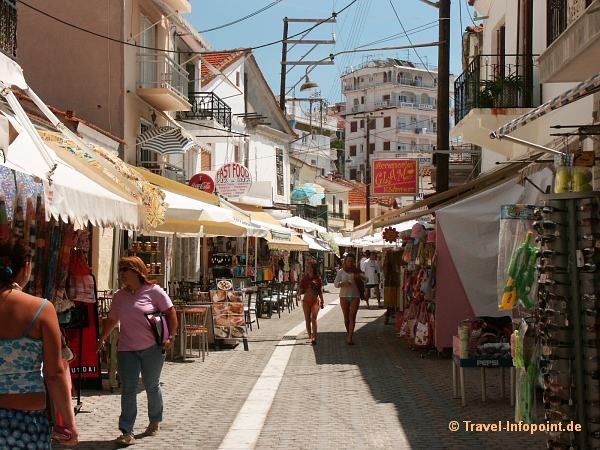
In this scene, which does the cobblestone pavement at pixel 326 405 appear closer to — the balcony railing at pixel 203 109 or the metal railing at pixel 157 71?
the metal railing at pixel 157 71

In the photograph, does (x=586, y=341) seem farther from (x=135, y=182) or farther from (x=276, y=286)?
(x=276, y=286)

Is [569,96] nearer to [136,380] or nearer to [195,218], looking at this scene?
[136,380]

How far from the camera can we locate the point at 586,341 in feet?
22.5

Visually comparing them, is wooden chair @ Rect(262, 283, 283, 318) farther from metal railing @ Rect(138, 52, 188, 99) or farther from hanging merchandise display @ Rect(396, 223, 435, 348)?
hanging merchandise display @ Rect(396, 223, 435, 348)

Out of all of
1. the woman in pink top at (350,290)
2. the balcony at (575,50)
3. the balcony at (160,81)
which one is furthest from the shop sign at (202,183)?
the balcony at (575,50)

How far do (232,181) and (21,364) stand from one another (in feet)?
80.0

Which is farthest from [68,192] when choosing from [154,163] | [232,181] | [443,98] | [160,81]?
[232,181]

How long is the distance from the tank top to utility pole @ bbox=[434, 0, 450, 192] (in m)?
14.3

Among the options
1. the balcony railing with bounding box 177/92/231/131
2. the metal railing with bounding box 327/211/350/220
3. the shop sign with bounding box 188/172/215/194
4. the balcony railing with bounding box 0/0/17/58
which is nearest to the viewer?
the balcony railing with bounding box 0/0/17/58

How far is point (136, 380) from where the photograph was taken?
8.45 metres

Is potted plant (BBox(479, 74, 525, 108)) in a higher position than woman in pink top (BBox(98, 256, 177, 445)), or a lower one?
higher

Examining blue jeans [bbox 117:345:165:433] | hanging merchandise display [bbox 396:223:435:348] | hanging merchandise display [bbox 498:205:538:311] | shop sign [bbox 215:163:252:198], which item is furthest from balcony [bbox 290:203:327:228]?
hanging merchandise display [bbox 498:205:538:311]

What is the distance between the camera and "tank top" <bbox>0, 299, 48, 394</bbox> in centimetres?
479

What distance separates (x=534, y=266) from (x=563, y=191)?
772mm
